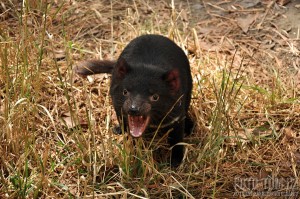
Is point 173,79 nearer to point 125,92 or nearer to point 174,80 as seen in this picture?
point 174,80

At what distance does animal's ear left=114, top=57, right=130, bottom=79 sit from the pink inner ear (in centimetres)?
26

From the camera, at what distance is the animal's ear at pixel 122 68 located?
3115mm

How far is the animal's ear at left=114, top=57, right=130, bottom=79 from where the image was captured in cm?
311

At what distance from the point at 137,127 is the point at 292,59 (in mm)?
1887

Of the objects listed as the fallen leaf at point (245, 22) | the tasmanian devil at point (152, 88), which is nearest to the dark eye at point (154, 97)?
the tasmanian devil at point (152, 88)

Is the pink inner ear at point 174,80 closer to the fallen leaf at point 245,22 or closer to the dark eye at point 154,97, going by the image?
the dark eye at point 154,97

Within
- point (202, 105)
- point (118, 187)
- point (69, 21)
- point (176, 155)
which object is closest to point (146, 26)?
point (69, 21)

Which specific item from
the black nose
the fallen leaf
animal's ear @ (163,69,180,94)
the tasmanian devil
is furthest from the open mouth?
the fallen leaf

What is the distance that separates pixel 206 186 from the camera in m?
3.09

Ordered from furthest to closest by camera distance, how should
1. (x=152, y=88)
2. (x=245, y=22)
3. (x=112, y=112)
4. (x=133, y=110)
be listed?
(x=245, y=22) < (x=112, y=112) < (x=152, y=88) < (x=133, y=110)

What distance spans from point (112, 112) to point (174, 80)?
83 centimetres

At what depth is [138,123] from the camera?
10.1 feet

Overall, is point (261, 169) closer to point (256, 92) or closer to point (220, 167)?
point (220, 167)

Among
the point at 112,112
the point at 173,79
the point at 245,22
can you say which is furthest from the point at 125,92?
the point at 245,22
